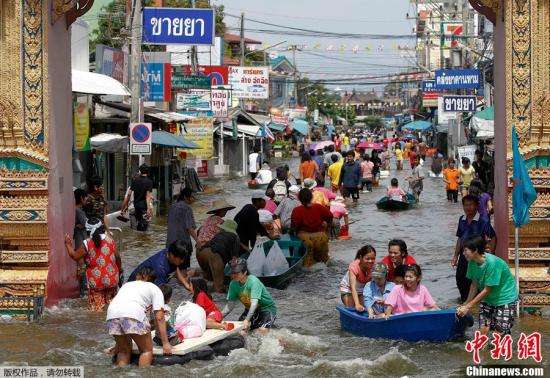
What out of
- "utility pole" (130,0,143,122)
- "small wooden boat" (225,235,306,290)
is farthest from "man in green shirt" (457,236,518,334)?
"utility pole" (130,0,143,122)

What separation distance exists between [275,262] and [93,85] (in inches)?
312

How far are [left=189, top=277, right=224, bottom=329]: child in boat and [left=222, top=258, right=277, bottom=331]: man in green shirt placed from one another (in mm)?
260

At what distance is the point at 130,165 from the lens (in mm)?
26969

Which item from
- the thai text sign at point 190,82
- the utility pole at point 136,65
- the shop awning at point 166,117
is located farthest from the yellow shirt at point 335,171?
the utility pole at point 136,65

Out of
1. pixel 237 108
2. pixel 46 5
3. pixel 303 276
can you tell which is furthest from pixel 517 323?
pixel 237 108

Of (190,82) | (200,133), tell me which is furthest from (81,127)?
(200,133)

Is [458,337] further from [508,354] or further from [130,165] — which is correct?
[130,165]

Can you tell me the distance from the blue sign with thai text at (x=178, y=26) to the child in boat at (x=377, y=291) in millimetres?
11849

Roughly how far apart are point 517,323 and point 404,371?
110 inches

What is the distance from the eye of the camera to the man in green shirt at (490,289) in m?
11.1

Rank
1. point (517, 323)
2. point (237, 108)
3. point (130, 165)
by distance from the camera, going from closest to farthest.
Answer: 1. point (517, 323)
2. point (130, 165)
3. point (237, 108)

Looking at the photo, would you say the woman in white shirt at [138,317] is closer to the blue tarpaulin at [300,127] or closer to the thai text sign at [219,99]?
the thai text sign at [219,99]

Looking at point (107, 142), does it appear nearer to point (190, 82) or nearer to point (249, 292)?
point (190, 82)

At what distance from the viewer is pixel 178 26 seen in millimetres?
23859
